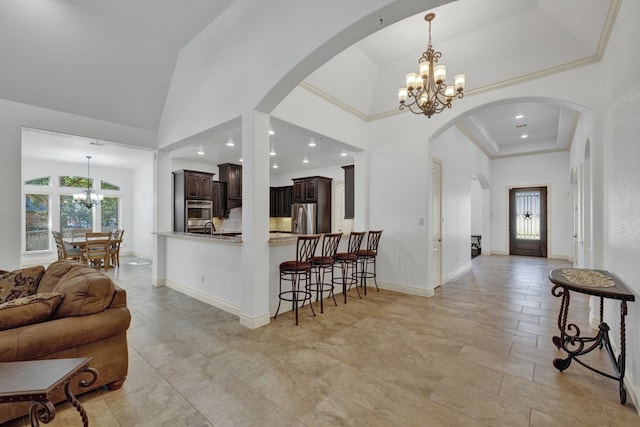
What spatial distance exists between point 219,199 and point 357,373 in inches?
258

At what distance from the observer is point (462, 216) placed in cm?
645

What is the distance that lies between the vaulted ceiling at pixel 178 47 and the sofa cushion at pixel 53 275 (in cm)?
261

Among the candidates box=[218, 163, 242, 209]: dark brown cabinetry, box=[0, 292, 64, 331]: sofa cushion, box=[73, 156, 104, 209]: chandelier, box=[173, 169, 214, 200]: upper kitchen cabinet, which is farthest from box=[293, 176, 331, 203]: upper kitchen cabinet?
box=[0, 292, 64, 331]: sofa cushion

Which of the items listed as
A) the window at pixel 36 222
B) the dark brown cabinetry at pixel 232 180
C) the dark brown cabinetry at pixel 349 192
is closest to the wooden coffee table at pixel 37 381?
the dark brown cabinetry at pixel 349 192

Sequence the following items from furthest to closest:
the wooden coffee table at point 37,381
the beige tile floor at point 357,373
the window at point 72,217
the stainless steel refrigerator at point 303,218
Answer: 1. the stainless steel refrigerator at point 303,218
2. the window at point 72,217
3. the beige tile floor at point 357,373
4. the wooden coffee table at point 37,381

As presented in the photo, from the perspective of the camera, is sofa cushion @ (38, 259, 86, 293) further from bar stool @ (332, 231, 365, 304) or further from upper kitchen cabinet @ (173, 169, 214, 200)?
upper kitchen cabinet @ (173, 169, 214, 200)

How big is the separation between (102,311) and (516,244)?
10820 millimetres

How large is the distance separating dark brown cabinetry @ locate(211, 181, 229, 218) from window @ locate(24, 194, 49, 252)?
16.0 ft

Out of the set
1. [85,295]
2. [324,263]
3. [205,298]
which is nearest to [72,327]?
[85,295]

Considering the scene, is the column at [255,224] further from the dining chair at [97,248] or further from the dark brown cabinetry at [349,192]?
the dining chair at [97,248]

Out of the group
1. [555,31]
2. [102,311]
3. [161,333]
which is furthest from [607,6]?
[161,333]

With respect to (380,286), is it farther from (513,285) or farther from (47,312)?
(47,312)

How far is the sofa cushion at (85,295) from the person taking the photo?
195 centimetres

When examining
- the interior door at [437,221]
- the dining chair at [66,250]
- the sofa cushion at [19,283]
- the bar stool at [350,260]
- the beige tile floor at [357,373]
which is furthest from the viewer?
the dining chair at [66,250]
